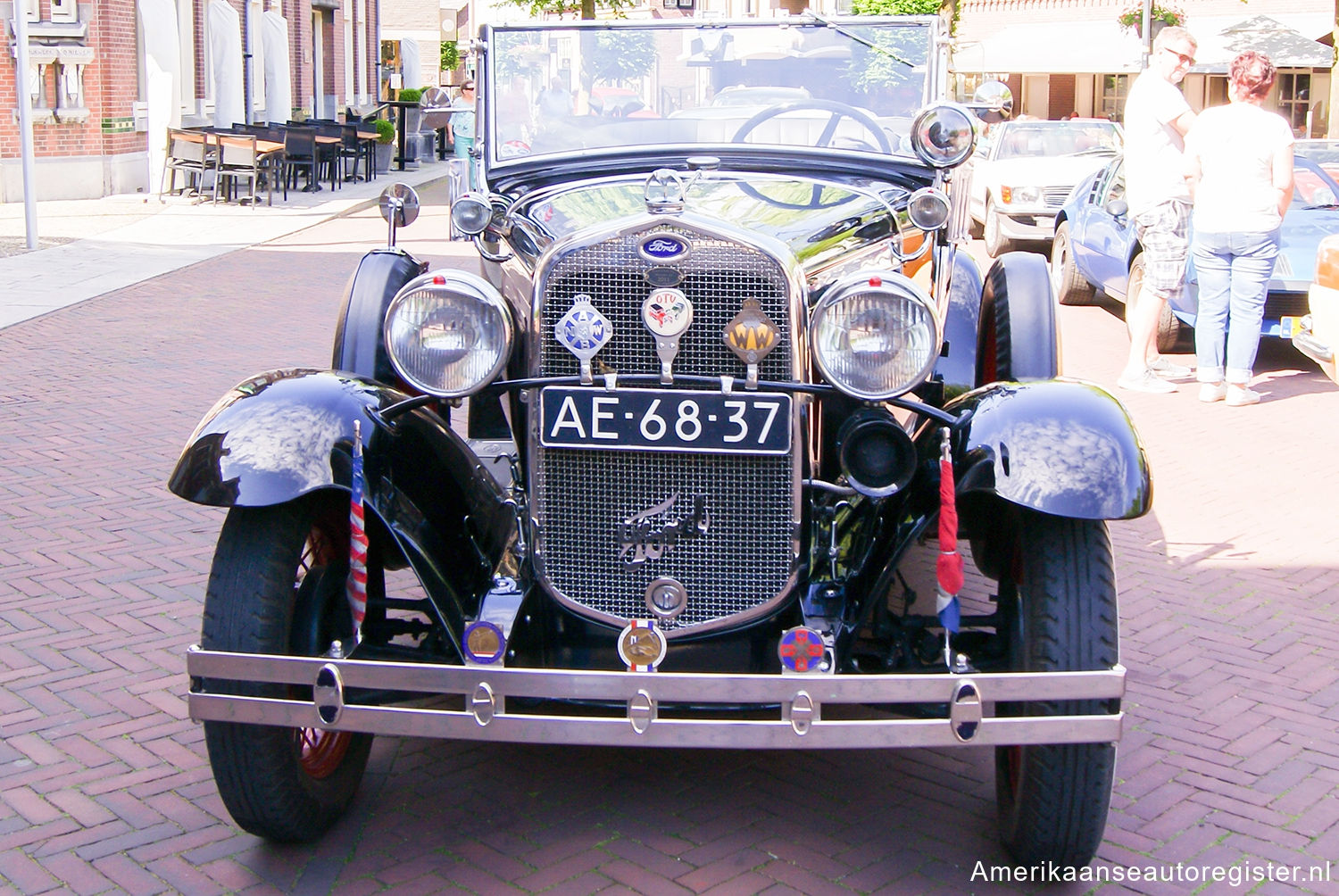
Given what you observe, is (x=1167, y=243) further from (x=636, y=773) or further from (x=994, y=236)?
(x=994, y=236)

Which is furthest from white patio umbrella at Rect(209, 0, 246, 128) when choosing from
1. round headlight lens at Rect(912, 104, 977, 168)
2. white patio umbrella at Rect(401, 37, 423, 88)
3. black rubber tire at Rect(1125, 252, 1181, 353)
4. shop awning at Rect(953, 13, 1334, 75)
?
round headlight lens at Rect(912, 104, 977, 168)

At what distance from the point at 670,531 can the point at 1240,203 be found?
5.89 m

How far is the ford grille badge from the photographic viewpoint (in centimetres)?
338

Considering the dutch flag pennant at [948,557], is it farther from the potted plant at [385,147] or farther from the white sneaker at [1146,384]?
the potted plant at [385,147]

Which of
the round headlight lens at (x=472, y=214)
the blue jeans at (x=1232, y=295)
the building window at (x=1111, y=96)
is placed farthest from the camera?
the building window at (x=1111, y=96)

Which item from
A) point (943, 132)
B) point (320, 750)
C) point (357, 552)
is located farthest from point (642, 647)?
point (943, 132)

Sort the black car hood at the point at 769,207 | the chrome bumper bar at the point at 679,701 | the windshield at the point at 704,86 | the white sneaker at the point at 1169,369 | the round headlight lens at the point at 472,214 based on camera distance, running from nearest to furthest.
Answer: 1. the chrome bumper bar at the point at 679,701
2. the black car hood at the point at 769,207
3. the round headlight lens at the point at 472,214
4. the windshield at the point at 704,86
5. the white sneaker at the point at 1169,369

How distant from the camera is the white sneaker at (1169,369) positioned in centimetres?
915

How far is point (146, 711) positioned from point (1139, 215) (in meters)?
6.63

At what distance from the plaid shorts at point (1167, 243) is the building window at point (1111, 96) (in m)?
34.3

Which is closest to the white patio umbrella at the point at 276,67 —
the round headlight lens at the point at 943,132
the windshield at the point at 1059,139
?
the windshield at the point at 1059,139

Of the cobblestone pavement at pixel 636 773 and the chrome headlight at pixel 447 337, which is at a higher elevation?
the chrome headlight at pixel 447 337

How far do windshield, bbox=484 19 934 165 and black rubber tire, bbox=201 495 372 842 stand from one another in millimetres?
1750

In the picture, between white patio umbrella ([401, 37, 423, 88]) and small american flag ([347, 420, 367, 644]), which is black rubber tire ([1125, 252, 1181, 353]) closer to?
small american flag ([347, 420, 367, 644])
